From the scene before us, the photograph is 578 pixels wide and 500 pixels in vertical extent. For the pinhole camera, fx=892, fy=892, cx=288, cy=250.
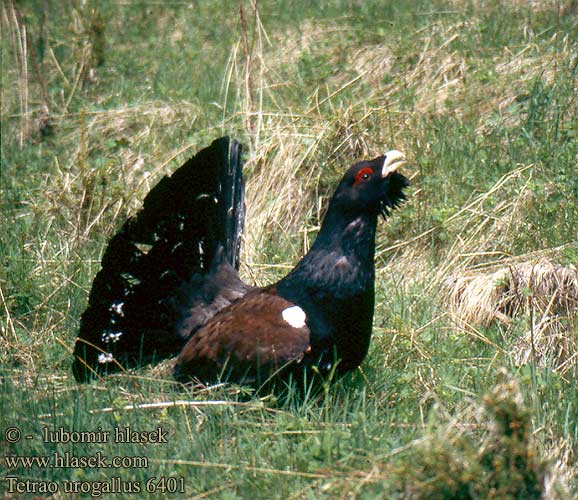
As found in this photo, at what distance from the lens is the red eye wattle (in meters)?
4.54

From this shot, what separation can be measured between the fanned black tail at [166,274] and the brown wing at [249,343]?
12.4 inches

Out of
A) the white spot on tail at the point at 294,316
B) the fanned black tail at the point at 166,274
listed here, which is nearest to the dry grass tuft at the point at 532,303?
the white spot on tail at the point at 294,316

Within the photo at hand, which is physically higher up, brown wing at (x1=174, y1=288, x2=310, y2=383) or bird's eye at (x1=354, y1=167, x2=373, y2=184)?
bird's eye at (x1=354, y1=167, x2=373, y2=184)

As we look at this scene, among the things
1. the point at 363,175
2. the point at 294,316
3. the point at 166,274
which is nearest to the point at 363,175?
the point at 363,175

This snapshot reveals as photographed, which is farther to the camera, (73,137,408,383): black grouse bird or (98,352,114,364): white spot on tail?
(98,352,114,364): white spot on tail

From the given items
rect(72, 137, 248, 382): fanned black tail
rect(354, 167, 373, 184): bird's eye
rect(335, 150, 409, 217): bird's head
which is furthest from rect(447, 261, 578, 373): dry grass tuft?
rect(72, 137, 248, 382): fanned black tail

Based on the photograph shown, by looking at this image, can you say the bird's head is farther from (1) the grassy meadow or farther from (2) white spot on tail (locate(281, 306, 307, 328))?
(1) the grassy meadow

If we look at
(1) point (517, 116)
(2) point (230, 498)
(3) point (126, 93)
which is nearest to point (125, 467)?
(2) point (230, 498)

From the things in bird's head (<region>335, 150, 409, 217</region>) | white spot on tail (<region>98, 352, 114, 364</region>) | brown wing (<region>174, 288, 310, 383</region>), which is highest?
bird's head (<region>335, 150, 409, 217</region>)

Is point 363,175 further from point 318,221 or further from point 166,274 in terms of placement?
point 318,221

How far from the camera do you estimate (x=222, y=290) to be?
5141 mm

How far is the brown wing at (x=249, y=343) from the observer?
14.4ft

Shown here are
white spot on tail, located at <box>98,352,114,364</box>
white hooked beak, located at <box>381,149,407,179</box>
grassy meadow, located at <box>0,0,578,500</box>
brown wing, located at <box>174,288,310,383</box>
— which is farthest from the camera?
white spot on tail, located at <box>98,352,114,364</box>

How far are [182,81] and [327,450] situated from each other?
5647mm
